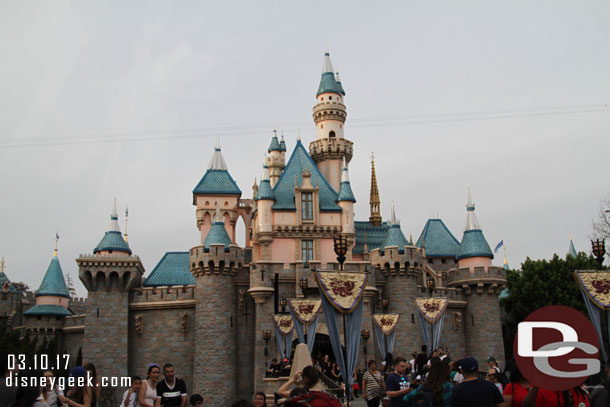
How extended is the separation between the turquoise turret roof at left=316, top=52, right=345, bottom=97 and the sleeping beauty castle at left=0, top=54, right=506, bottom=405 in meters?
5.40

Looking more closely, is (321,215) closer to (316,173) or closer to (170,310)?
(316,173)

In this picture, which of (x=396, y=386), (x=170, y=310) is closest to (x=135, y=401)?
(x=396, y=386)

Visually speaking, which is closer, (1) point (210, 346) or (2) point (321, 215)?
(1) point (210, 346)

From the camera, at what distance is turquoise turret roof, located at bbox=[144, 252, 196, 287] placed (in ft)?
126

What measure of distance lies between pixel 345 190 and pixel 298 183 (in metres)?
2.74

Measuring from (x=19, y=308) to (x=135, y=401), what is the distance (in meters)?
32.2

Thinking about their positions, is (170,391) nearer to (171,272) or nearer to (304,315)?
(304,315)

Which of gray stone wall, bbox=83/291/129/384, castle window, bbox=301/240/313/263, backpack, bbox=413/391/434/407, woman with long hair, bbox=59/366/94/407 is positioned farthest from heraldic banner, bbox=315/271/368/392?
gray stone wall, bbox=83/291/129/384

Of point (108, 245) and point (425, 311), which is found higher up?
point (108, 245)

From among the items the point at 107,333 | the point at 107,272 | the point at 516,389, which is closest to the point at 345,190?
the point at 107,272

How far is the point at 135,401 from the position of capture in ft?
33.6

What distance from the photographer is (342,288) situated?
1703 cm

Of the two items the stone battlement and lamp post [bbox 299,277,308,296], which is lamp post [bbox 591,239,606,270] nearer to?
lamp post [bbox 299,277,308,296]

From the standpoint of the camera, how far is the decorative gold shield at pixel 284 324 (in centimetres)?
3027
